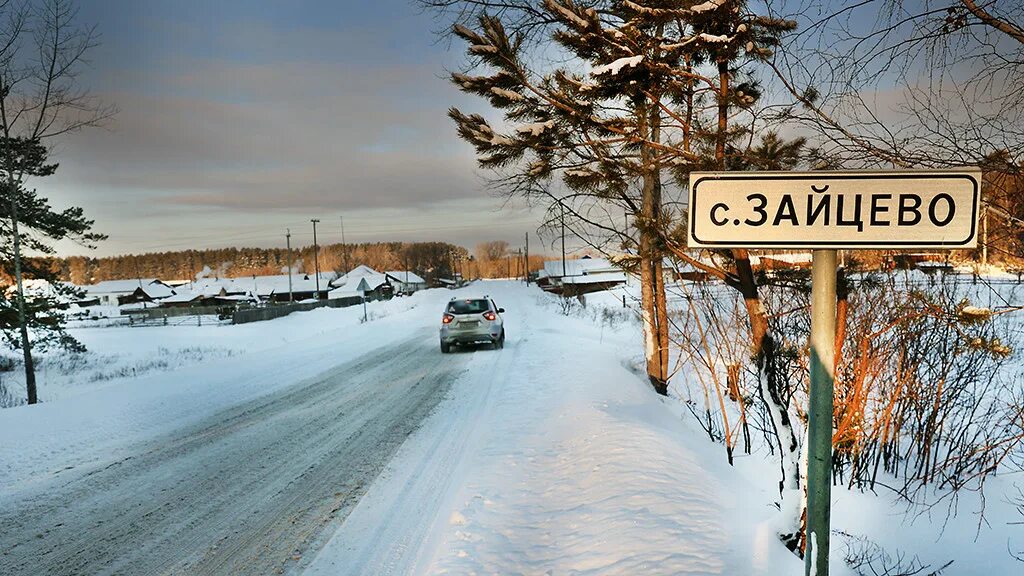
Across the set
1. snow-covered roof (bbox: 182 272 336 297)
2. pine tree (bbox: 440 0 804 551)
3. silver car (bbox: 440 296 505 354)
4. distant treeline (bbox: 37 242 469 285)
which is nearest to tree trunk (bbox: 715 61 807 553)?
pine tree (bbox: 440 0 804 551)

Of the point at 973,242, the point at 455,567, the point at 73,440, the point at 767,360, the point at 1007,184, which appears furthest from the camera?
the point at 73,440

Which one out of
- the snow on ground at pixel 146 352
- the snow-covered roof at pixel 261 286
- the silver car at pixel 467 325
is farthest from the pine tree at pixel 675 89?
the snow-covered roof at pixel 261 286

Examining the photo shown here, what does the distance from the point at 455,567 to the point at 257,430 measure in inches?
196

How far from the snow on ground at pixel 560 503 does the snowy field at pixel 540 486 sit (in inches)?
0.7

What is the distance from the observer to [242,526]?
14.5 feet

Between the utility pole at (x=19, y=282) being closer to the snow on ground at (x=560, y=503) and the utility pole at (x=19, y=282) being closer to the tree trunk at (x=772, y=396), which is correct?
the snow on ground at (x=560, y=503)

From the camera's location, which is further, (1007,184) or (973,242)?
(1007,184)

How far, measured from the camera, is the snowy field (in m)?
3.60

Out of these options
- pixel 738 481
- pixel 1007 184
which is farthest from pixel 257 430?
pixel 1007 184

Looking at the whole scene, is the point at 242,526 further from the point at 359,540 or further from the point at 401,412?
the point at 401,412

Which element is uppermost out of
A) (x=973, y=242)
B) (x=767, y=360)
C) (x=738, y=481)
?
(x=973, y=242)

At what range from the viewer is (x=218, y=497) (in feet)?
16.6

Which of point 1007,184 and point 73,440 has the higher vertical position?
point 1007,184

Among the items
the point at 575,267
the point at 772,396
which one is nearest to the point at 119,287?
the point at 575,267
